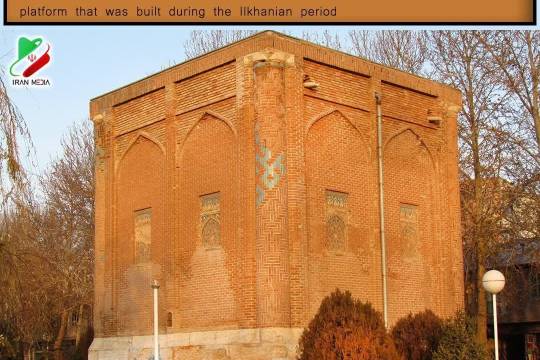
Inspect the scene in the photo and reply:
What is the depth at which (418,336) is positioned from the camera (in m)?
19.6

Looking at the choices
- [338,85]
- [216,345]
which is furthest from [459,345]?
[338,85]

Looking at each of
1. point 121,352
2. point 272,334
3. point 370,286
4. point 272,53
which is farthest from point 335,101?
point 121,352

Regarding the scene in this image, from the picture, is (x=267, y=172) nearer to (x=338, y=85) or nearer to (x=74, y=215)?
(x=338, y=85)

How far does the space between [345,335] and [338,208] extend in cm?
553

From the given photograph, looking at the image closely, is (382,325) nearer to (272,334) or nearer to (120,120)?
(272,334)

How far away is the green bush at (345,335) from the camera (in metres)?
16.2

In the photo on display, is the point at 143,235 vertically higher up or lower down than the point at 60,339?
higher up

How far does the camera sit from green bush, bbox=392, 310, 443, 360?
19.5 m

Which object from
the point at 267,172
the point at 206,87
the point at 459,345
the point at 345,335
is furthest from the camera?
the point at 206,87

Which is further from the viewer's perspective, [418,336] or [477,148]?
[477,148]

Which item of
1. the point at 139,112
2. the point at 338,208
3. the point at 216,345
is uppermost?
the point at 139,112

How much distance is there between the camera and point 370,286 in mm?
21844

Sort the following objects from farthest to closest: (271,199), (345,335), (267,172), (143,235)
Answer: (143,235) → (267,172) → (271,199) → (345,335)

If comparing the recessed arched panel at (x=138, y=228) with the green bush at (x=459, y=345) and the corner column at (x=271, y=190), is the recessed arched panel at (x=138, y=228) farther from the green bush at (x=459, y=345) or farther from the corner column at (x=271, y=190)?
the green bush at (x=459, y=345)
